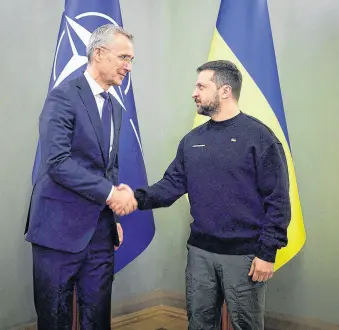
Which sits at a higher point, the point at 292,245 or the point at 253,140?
the point at 253,140

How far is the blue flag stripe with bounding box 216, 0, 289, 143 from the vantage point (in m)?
2.12

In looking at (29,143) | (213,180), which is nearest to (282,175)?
(213,180)

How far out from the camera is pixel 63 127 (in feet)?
5.13

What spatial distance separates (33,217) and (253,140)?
83 cm

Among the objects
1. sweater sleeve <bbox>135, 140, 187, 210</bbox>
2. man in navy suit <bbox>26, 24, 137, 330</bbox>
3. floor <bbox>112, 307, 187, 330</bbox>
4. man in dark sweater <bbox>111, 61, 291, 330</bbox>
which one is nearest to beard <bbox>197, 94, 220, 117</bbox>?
man in dark sweater <bbox>111, 61, 291, 330</bbox>

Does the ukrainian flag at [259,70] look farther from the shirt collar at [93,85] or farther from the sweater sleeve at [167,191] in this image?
the shirt collar at [93,85]

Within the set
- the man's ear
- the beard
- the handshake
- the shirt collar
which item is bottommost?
the handshake

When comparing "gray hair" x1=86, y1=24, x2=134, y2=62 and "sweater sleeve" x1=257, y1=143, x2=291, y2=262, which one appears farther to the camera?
"gray hair" x1=86, y1=24, x2=134, y2=62

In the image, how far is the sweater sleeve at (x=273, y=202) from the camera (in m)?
1.58

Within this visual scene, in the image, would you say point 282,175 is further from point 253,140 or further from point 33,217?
point 33,217

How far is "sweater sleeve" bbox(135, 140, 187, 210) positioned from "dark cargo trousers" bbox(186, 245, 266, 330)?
0.23m

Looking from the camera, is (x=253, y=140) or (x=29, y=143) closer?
(x=253, y=140)

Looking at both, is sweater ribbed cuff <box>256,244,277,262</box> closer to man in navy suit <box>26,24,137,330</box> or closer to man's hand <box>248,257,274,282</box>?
man's hand <box>248,257,274,282</box>

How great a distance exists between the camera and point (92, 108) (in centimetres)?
165
